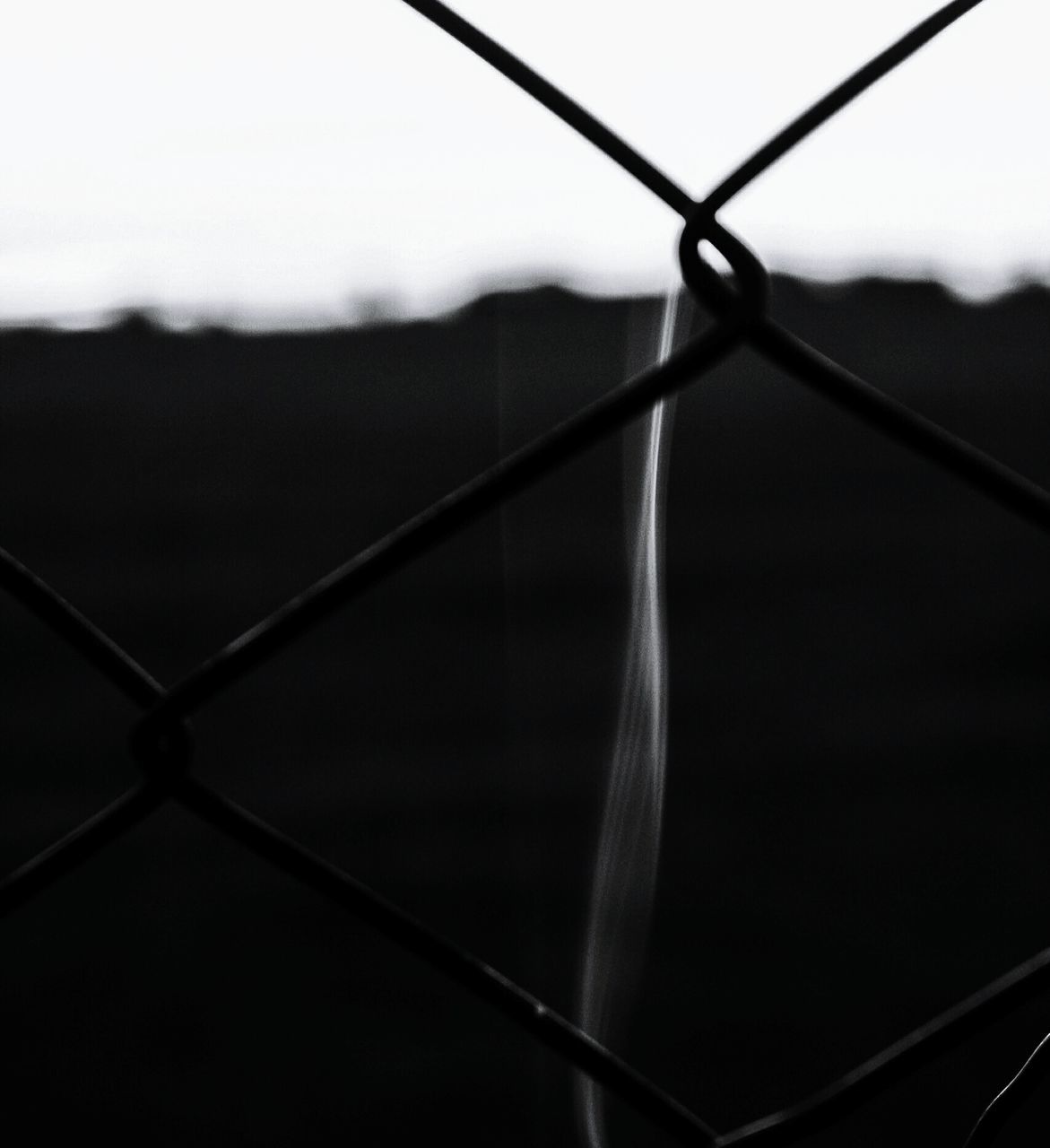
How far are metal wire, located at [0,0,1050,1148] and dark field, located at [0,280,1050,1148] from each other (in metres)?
1.69

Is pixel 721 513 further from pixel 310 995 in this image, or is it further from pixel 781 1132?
pixel 781 1132

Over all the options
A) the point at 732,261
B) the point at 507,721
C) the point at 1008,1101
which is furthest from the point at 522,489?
the point at 507,721

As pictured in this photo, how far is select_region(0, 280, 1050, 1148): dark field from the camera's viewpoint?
1968mm

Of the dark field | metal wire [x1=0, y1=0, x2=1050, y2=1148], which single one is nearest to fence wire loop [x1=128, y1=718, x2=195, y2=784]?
metal wire [x1=0, y1=0, x2=1050, y2=1148]

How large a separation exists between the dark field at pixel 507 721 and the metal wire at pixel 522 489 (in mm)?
1686

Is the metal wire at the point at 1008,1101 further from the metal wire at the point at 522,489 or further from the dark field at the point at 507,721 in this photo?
the dark field at the point at 507,721

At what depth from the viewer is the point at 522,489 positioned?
27 cm

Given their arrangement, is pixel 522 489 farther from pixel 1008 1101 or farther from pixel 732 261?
pixel 1008 1101

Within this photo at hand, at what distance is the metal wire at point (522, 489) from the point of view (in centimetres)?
26

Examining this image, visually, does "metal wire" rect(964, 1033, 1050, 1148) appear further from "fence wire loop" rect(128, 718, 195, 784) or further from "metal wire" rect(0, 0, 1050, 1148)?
"fence wire loop" rect(128, 718, 195, 784)

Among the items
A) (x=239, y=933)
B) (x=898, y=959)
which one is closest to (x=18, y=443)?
(x=239, y=933)

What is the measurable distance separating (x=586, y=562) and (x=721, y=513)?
24cm

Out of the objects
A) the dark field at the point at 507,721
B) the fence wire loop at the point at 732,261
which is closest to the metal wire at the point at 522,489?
the fence wire loop at the point at 732,261

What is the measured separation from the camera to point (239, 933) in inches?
82.8
